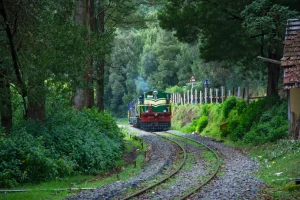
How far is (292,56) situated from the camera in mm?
18938

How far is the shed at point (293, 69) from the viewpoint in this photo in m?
17.9

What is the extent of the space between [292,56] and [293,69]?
84 centimetres

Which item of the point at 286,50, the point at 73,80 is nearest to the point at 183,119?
the point at 286,50

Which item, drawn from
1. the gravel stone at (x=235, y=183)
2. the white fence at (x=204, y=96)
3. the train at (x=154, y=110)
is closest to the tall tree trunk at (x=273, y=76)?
the gravel stone at (x=235, y=183)

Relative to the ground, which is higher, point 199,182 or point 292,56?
point 292,56

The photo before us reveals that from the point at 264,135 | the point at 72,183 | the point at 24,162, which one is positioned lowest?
the point at 72,183

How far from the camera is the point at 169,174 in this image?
16109 mm

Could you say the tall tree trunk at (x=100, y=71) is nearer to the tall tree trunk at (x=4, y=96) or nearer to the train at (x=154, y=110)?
the tall tree trunk at (x=4, y=96)

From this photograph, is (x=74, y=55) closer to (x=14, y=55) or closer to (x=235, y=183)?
(x=14, y=55)

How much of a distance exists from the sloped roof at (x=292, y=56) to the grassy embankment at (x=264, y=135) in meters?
2.43

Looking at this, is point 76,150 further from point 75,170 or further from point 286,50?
point 286,50

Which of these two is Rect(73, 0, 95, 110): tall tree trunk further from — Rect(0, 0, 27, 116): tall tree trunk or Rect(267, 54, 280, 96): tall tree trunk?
Rect(267, 54, 280, 96): tall tree trunk

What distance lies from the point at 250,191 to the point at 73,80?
746cm

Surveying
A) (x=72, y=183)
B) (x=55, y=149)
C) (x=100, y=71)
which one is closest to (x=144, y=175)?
(x=72, y=183)
